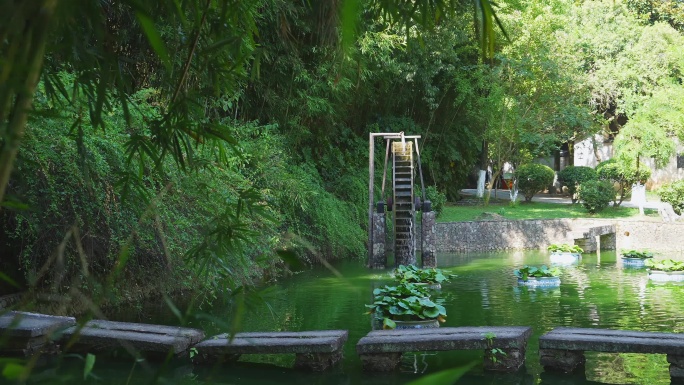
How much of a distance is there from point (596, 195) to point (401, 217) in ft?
24.6

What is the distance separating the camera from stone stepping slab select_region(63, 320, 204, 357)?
246 inches

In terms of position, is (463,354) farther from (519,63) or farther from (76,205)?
(519,63)

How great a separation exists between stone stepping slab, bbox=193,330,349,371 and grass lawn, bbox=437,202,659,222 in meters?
13.5

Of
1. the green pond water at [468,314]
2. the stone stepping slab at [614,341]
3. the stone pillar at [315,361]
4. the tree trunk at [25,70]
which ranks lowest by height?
the green pond water at [468,314]

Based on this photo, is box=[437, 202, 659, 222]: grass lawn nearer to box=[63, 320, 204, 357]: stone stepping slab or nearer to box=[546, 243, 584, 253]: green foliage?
box=[546, 243, 584, 253]: green foliage

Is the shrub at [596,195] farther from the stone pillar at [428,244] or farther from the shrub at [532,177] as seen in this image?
the stone pillar at [428,244]

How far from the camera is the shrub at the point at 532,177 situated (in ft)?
79.5

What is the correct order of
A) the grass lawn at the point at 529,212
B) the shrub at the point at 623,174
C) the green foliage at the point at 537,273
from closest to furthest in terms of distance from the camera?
the green foliage at the point at 537,273 < the grass lawn at the point at 529,212 < the shrub at the point at 623,174

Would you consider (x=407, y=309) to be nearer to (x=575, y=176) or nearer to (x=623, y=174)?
(x=623, y=174)

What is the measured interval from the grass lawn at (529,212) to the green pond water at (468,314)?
389 centimetres

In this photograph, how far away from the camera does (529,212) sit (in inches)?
861

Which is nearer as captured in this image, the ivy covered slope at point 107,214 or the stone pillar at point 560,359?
the stone pillar at point 560,359

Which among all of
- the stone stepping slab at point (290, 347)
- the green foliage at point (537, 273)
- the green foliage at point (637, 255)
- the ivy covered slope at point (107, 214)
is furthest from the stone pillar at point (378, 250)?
the stone stepping slab at point (290, 347)

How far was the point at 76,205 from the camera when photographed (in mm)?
7391
